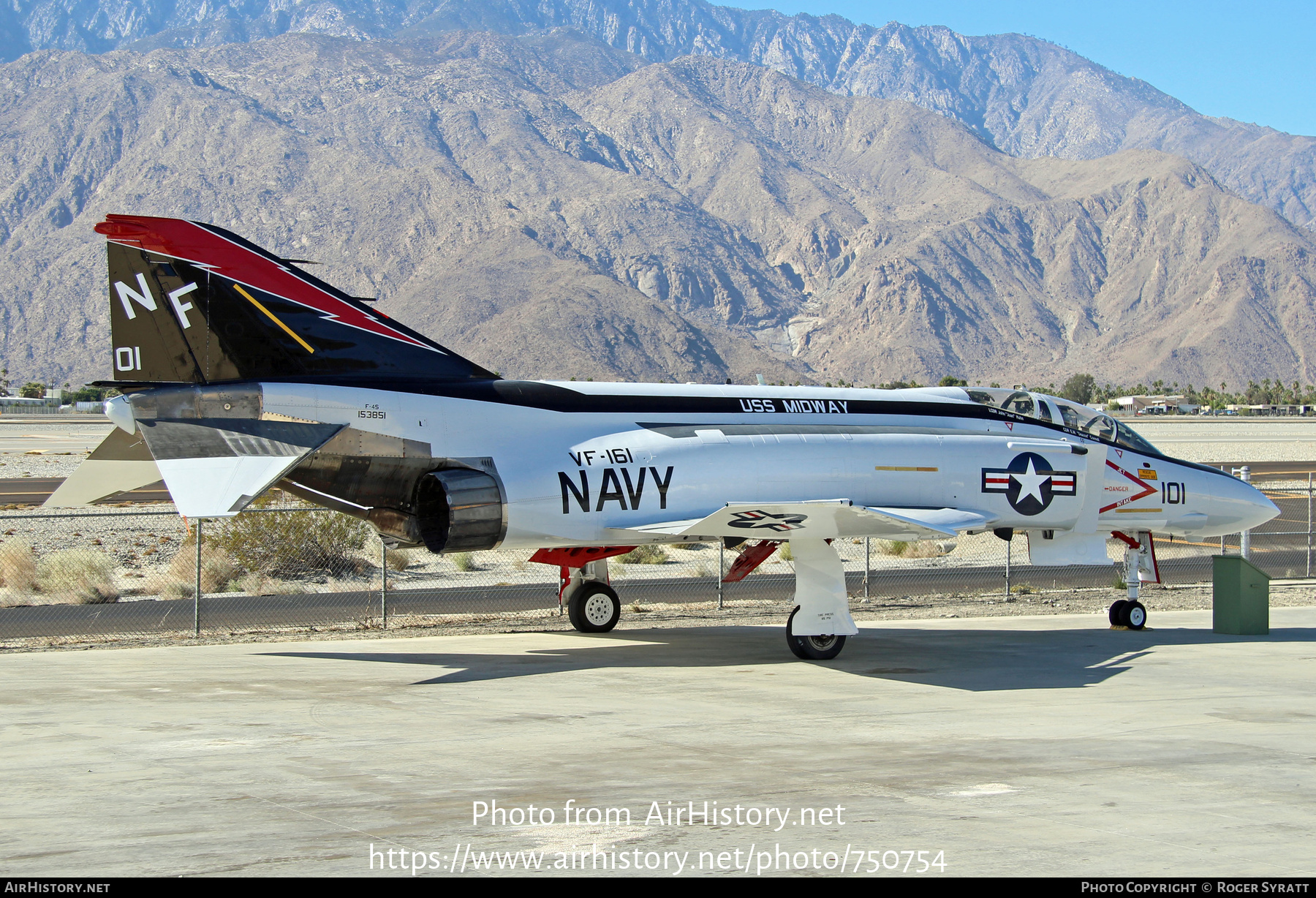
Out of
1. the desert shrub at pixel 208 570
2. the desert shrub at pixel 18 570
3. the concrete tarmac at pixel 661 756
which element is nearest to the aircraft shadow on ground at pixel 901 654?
the concrete tarmac at pixel 661 756

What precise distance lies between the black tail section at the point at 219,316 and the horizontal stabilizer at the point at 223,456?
829 mm

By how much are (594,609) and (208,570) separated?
8668mm

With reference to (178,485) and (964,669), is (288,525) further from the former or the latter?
(964,669)

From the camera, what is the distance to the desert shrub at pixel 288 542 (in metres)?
21.2

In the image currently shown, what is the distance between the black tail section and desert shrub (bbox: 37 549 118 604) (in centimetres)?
692

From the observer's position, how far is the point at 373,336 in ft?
45.1

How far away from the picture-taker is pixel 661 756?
28.7ft

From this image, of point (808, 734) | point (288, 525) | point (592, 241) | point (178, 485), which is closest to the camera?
point (808, 734)

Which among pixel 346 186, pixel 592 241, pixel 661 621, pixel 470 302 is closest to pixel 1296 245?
pixel 592 241

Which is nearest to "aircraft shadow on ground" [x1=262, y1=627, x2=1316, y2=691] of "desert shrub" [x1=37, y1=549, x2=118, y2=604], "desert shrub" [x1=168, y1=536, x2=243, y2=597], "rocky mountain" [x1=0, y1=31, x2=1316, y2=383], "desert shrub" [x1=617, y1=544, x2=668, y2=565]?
"desert shrub" [x1=37, y1=549, x2=118, y2=604]

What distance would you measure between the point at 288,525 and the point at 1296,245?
202m

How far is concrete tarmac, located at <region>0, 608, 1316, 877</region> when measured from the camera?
6.36 meters

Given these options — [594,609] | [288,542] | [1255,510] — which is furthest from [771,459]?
[288,542]

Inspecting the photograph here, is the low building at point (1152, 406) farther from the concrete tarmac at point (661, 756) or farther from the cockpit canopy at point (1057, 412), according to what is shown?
the concrete tarmac at point (661, 756)
